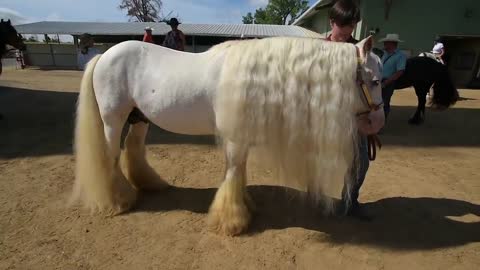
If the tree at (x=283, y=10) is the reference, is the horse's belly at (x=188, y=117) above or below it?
below

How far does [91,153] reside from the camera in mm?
2650

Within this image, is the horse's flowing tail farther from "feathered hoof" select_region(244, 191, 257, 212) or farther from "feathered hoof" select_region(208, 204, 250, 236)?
"feathered hoof" select_region(244, 191, 257, 212)

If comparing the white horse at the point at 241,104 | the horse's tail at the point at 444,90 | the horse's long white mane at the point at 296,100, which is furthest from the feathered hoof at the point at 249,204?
the horse's tail at the point at 444,90

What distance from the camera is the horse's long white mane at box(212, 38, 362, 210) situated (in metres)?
2.04

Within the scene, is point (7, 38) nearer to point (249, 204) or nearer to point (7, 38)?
point (7, 38)

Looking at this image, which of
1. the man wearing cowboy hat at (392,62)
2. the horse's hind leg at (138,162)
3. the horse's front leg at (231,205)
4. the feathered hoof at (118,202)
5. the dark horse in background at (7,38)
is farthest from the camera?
the dark horse in background at (7,38)

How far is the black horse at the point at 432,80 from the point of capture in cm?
648

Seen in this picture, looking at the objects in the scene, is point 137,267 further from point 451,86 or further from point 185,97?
point 451,86

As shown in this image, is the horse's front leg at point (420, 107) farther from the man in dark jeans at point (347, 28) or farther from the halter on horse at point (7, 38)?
the halter on horse at point (7, 38)

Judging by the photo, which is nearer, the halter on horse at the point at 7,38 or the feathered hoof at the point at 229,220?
the feathered hoof at the point at 229,220

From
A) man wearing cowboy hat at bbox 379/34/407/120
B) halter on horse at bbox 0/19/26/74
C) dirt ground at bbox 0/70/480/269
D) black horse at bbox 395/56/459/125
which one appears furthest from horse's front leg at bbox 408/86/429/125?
halter on horse at bbox 0/19/26/74

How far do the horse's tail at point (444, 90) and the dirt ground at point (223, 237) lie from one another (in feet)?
8.42

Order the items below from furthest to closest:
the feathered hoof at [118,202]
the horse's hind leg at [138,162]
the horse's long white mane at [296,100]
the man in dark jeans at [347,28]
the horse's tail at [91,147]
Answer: the horse's hind leg at [138,162], the feathered hoof at [118,202], the horse's tail at [91,147], the man in dark jeans at [347,28], the horse's long white mane at [296,100]

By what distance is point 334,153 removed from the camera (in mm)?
2125
